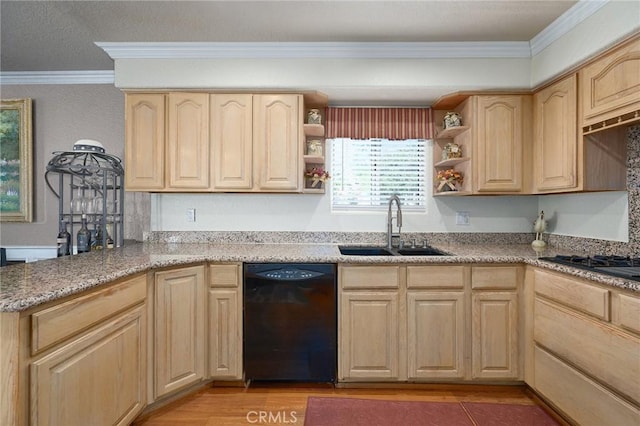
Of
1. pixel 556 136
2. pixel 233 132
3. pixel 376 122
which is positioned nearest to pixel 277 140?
pixel 233 132

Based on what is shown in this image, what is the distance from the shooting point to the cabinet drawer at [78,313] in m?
1.16

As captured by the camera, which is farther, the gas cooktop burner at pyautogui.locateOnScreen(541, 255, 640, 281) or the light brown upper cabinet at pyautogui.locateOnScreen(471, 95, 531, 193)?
the light brown upper cabinet at pyautogui.locateOnScreen(471, 95, 531, 193)

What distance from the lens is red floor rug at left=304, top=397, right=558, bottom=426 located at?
6.07 feet

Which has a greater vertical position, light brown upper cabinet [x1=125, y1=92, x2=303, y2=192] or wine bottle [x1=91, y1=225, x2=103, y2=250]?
light brown upper cabinet [x1=125, y1=92, x2=303, y2=192]

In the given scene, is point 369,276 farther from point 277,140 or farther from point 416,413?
point 277,140

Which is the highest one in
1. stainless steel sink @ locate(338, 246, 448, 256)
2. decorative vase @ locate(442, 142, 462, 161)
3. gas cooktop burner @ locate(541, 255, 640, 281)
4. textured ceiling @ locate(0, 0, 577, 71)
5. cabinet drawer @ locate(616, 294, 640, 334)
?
textured ceiling @ locate(0, 0, 577, 71)

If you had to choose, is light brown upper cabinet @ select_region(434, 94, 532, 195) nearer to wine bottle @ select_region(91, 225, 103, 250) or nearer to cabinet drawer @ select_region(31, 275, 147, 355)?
cabinet drawer @ select_region(31, 275, 147, 355)

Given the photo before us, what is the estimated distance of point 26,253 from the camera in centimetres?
291

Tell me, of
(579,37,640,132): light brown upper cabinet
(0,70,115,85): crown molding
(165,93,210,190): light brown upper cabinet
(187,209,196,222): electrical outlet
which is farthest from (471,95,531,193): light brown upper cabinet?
(0,70,115,85): crown molding

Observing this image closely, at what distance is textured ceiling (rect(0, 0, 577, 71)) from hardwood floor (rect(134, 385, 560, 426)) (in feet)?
8.06

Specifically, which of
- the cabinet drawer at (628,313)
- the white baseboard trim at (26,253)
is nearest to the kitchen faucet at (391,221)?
the cabinet drawer at (628,313)

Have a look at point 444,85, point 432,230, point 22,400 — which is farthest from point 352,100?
point 22,400

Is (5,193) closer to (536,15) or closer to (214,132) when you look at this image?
(214,132)

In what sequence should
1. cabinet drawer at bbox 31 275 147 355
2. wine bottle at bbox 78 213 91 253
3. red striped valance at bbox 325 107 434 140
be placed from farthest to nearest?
1. red striped valance at bbox 325 107 434 140
2. wine bottle at bbox 78 213 91 253
3. cabinet drawer at bbox 31 275 147 355
